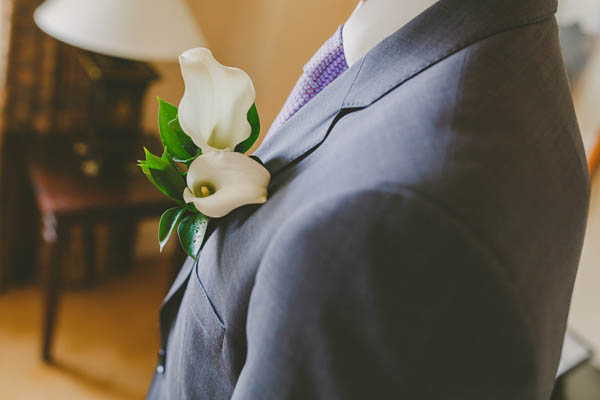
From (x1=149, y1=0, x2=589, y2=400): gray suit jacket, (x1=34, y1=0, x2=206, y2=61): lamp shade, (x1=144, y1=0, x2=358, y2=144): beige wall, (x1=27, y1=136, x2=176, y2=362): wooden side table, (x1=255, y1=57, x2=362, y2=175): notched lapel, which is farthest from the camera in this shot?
(x1=144, y1=0, x2=358, y2=144): beige wall

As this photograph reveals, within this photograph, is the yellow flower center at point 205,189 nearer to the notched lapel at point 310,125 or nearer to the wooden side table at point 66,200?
the notched lapel at point 310,125

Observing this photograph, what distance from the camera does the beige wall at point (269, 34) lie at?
155 centimetres

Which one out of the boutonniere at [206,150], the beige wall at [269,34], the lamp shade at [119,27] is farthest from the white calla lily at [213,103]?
the beige wall at [269,34]

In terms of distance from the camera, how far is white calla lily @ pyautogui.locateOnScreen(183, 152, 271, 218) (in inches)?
19.5

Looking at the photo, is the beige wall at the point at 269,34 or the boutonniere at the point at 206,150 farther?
the beige wall at the point at 269,34

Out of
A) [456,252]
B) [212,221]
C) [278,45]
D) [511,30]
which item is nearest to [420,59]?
[511,30]

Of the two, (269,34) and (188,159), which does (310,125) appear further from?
(269,34)

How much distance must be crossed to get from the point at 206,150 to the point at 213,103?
Answer: 0.18 feet

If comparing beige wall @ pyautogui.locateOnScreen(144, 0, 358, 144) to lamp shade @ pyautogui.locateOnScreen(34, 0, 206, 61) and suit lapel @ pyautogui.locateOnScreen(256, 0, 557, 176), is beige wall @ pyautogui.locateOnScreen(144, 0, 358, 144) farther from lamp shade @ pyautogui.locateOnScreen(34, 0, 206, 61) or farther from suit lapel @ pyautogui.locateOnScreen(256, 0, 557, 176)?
suit lapel @ pyautogui.locateOnScreen(256, 0, 557, 176)

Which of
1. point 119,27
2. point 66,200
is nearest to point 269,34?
point 119,27


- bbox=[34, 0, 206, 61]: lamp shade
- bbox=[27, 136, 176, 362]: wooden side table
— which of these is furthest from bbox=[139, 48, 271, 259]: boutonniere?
bbox=[27, 136, 176, 362]: wooden side table

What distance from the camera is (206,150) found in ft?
1.81

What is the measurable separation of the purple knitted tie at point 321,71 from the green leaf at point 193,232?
17 cm

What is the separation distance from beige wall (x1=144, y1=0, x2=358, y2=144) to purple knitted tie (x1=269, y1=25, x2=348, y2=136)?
88cm
